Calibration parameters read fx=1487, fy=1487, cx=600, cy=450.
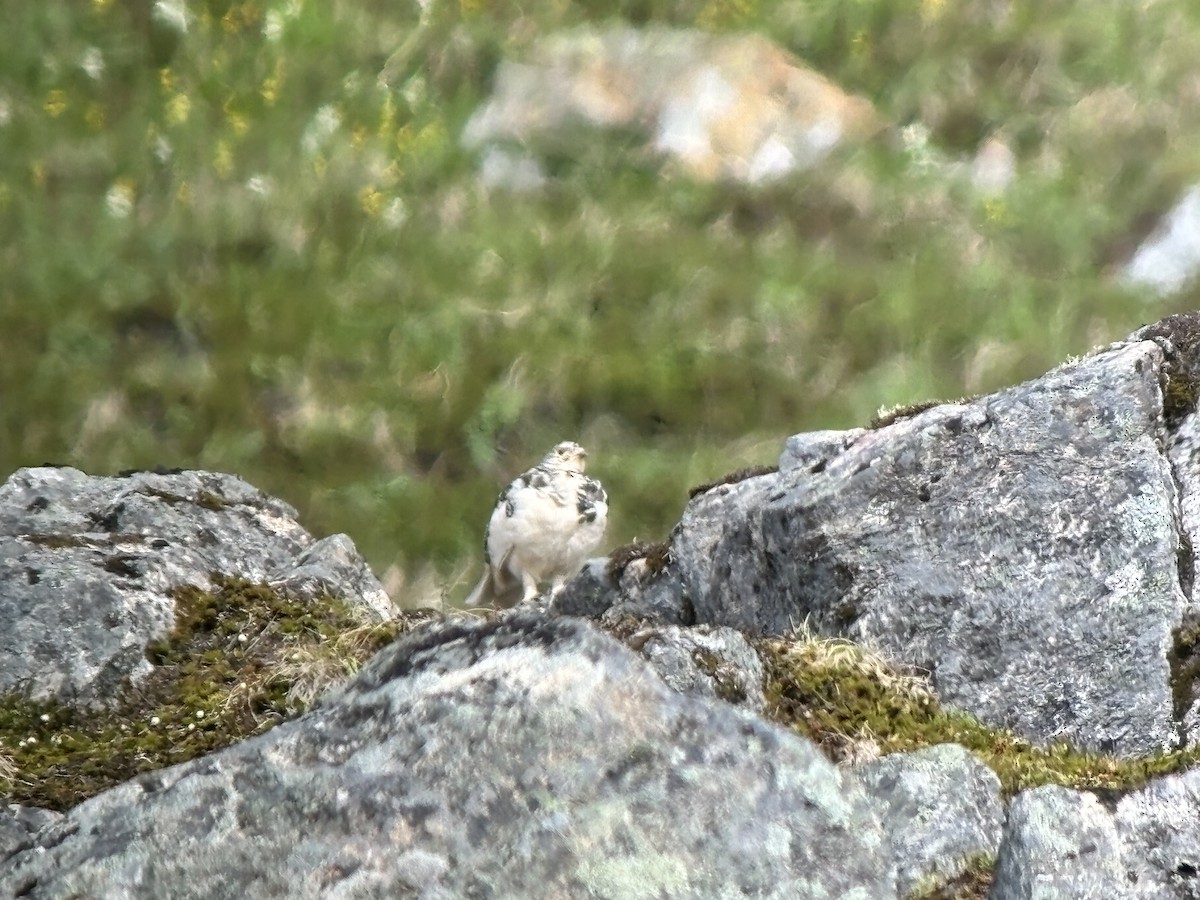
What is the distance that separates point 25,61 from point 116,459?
6024 mm

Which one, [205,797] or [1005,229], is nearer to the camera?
[205,797]

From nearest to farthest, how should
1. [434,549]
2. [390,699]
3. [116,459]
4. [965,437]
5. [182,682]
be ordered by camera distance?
[390,699] < [182,682] < [965,437] < [434,549] < [116,459]

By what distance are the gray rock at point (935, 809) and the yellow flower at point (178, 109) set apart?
15.7m

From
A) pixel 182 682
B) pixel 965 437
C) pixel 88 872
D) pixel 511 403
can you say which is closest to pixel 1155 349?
pixel 965 437

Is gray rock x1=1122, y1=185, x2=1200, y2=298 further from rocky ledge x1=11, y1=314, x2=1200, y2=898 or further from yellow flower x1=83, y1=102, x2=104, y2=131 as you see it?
yellow flower x1=83, y1=102, x2=104, y2=131

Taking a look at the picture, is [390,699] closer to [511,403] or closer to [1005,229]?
[511,403]

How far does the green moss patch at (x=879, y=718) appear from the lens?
6.04 metres

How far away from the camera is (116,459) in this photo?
1630 cm

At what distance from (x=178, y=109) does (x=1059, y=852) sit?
16.8m

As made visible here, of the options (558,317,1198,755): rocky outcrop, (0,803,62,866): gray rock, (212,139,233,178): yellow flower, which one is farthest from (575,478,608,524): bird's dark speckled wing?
(212,139,233,178): yellow flower

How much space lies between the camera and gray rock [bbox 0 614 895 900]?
4.47 m

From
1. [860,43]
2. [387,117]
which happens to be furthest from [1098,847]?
[860,43]

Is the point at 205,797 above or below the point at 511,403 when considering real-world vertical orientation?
below

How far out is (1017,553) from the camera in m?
7.19
